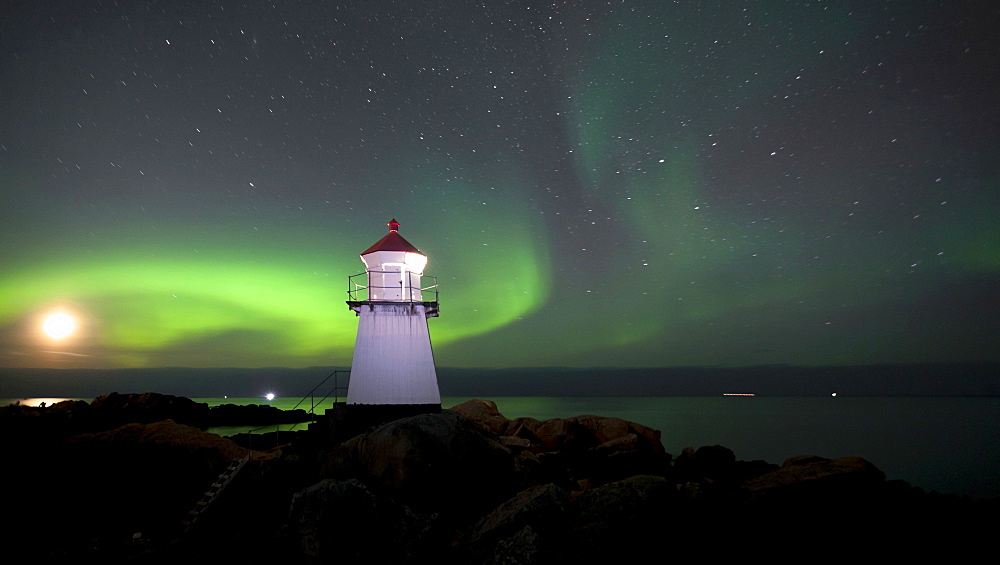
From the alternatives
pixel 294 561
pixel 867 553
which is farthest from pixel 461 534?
pixel 867 553

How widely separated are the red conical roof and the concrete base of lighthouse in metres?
1.68

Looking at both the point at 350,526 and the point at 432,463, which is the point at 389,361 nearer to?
the point at 432,463

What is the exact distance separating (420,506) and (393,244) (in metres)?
8.90

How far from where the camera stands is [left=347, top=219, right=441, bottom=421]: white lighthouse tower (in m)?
17.0

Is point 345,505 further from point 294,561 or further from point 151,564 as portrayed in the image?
point 151,564

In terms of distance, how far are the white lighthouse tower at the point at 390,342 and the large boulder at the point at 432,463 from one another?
4559 millimetres

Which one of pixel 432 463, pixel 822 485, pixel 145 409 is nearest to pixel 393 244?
pixel 432 463

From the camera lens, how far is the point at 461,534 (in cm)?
979

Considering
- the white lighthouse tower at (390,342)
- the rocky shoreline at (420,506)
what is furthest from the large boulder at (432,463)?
the white lighthouse tower at (390,342)

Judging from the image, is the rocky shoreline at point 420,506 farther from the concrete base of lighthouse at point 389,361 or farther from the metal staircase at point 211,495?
the concrete base of lighthouse at point 389,361

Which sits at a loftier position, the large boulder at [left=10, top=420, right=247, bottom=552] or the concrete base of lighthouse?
the concrete base of lighthouse

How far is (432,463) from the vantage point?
36.8 ft

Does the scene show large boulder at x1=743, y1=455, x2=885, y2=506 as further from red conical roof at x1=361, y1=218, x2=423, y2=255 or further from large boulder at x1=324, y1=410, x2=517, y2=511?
red conical roof at x1=361, y1=218, x2=423, y2=255

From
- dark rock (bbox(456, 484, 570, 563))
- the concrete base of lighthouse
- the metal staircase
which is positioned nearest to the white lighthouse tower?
the concrete base of lighthouse
